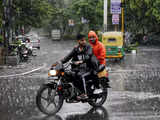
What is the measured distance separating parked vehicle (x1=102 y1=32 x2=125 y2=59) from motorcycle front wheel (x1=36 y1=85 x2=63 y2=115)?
1563cm

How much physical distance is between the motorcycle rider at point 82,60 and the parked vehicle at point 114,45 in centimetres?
1503

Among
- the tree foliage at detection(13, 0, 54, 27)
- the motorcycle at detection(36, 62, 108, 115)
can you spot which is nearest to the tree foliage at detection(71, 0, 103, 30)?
the tree foliage at detection(13, 0, 54, 27)

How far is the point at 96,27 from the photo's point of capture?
214ft

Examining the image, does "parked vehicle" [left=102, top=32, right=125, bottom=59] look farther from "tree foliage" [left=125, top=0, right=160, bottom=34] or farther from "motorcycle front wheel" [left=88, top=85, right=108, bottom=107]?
"tree foliage" [left=125, top=0, right=160, bottom=34]

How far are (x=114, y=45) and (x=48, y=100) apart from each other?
16362mm

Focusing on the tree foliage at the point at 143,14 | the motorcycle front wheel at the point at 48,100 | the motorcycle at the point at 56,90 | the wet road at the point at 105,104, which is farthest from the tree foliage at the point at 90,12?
the motorcycle front wheel at the point at 48,100

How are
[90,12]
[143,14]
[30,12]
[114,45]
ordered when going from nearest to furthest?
[114,45], [30,12], [143,14], [90,12]

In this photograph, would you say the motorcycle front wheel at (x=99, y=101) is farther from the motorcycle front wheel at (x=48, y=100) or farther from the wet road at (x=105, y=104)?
the motorcycle front wheel at (x=48, y=100)

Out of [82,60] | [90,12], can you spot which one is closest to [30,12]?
[90,12]

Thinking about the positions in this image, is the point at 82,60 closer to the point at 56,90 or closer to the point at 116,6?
the point at 56,90

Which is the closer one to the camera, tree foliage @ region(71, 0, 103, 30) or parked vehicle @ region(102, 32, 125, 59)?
parked vehicle @ region(102, 32, 125, 59)

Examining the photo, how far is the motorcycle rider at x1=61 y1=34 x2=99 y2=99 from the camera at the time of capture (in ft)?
28.2

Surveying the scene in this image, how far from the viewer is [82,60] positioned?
8.68m

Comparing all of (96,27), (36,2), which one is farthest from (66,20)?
(36,2)
